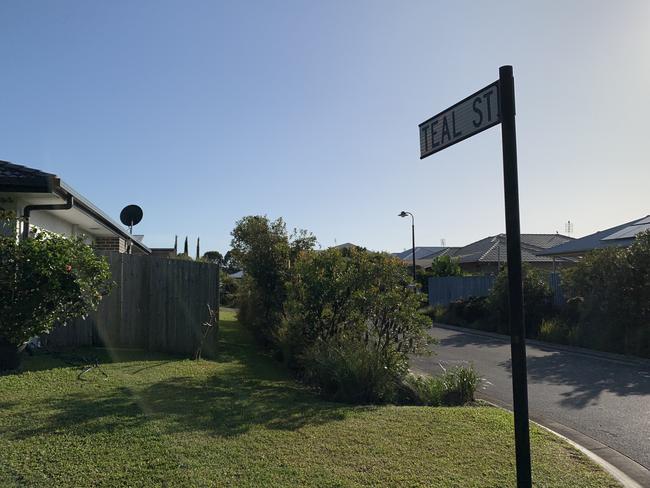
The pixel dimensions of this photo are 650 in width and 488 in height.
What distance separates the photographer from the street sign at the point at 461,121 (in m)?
3.61

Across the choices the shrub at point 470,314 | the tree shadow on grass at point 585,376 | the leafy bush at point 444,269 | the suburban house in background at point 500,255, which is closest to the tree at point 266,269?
the tree shadow on grass at point 585,376

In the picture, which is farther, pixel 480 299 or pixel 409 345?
pixel 480 299

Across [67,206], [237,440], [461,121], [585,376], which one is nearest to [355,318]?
[237,440]

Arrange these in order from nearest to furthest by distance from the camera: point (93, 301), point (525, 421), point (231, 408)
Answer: point (525, 421)
point (231, 408)
point (93, 301)

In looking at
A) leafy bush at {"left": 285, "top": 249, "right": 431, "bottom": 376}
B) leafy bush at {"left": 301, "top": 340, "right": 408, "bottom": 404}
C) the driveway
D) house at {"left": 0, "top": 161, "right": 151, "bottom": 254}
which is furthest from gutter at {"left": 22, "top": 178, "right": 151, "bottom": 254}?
the driveway

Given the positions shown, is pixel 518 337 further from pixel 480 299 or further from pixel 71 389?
pixel 480 299

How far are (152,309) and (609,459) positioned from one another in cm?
815

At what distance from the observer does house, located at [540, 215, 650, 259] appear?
73.6ft

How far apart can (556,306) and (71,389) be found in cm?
1757

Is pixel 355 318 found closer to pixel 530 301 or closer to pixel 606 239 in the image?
pixel 530 301

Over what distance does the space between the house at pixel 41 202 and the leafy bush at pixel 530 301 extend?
13.9 meters

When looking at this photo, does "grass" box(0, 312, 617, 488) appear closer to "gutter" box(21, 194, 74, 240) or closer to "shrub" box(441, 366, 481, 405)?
"shrub" box(441, 366, 481, 405)

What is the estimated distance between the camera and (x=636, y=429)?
7.21 metres

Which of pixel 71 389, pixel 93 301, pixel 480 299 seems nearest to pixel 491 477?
pixel 71 389
